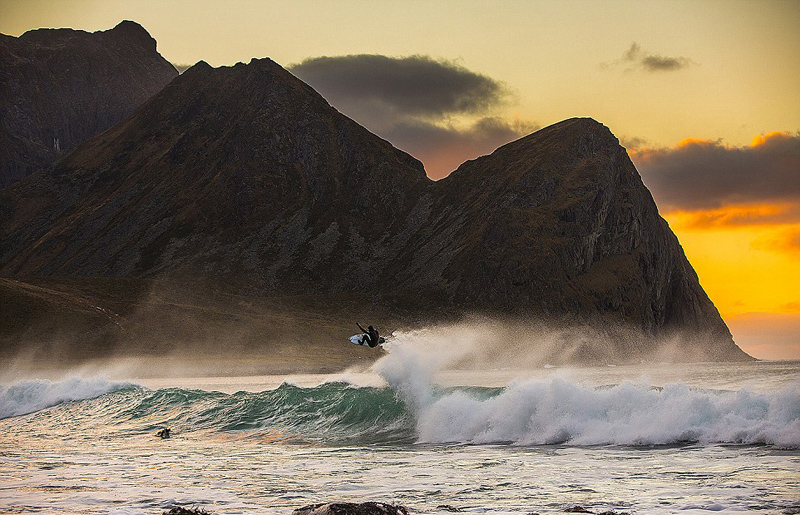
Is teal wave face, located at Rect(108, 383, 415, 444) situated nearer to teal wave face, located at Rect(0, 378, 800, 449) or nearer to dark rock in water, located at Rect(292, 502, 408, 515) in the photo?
teal wave face, located at Rect(0, 378, 800, 449)

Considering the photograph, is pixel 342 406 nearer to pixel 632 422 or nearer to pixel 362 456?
pixel 362 456

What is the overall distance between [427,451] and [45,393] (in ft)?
125

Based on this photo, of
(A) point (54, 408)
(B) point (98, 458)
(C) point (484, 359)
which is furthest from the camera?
(C) point (484, 359)

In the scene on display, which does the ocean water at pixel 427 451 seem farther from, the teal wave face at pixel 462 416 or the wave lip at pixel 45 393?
the wave lip at pixel 45 393

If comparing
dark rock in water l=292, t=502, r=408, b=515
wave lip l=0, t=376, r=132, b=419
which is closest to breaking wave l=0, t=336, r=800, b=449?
wave lip l=0, t=376, r=132, b=419

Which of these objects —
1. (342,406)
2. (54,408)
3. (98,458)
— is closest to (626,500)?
(98,458)

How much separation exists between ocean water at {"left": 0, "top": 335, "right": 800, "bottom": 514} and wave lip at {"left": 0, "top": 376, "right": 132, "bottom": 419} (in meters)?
9.91

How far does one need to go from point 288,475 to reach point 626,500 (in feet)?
34.5

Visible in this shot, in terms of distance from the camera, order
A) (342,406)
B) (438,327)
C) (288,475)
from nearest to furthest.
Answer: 1. (288,475)
2. (342,406)
3. (438,327)

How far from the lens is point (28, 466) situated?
2858 centimetres

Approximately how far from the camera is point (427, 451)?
30.9 m

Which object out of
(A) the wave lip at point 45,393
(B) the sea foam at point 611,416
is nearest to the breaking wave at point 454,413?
(B) the sea foam at point 611,416

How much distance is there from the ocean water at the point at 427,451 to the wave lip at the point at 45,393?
9.91m

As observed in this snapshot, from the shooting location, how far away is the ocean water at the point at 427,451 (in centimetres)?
2073
